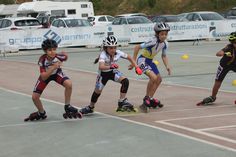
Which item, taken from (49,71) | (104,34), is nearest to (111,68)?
(49,71)

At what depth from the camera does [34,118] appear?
35.4 ft

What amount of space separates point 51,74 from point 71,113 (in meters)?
0.85

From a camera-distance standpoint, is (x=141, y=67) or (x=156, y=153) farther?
(x=141, y=67)

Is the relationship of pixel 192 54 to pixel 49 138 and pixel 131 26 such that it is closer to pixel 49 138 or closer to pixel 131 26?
pixel 131 26

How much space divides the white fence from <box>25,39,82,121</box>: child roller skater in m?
18.9

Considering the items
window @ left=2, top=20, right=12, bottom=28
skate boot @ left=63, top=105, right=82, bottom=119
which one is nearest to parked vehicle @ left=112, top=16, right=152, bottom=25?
window @ left=2, top=20, right=12, bottom=28

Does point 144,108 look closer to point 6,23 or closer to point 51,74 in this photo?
point 51,74

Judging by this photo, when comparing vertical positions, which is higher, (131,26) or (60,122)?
(131,26)

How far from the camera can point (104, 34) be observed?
3170cm

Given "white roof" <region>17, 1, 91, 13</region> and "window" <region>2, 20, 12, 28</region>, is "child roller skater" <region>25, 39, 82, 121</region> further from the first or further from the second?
"white roof" <region>17, 1, 91, 13</region>

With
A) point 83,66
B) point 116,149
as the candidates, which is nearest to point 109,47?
point 116,149

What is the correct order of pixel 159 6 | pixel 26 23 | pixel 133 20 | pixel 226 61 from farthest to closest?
pixel 159 6, pixel 133 20, pixel 26 23, pixel 226 61

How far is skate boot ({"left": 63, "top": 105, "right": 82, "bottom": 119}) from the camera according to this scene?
35.3ft

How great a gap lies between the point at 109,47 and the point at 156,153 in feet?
11.2
